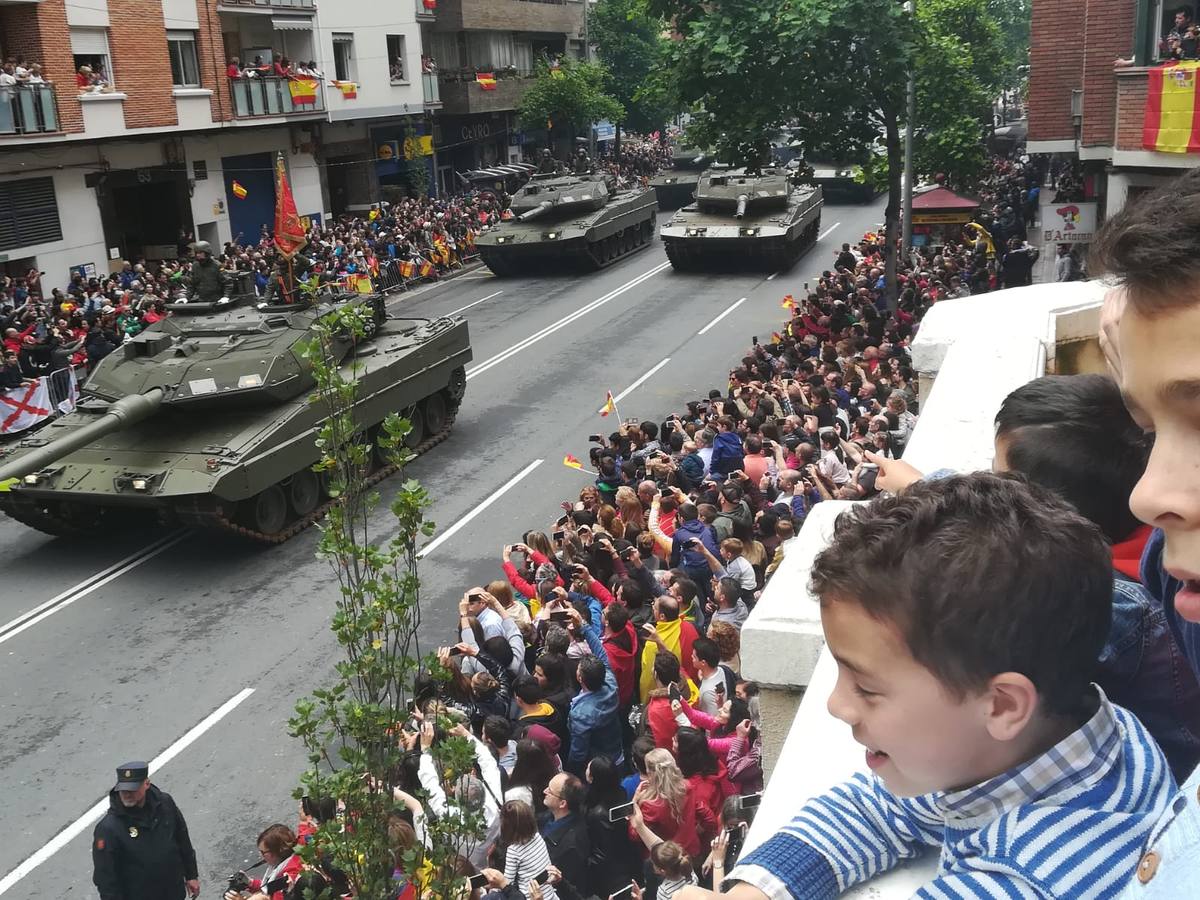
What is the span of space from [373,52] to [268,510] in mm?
24859

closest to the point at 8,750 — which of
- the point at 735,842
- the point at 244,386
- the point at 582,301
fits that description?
the point at 244,386

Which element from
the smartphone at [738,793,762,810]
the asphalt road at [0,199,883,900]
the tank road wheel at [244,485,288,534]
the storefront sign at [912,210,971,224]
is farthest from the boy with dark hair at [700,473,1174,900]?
the storefront sign at [912,210,971,224]

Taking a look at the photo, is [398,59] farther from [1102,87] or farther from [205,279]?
[1102,87]

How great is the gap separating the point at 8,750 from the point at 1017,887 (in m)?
9.38

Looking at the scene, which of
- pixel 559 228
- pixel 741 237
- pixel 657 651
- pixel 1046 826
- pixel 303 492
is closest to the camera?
pixel 1046 826

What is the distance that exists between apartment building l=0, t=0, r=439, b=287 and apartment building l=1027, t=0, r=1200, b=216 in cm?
1696

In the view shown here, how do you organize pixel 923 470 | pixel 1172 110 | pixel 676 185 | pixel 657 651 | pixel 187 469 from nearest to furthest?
pixel 923 470 → pixel 657 651 → pixel 187 469 → pixel 1172 110 → pixel 676 185

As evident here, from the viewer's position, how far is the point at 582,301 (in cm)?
2712

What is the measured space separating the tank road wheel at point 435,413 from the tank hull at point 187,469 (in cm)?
172

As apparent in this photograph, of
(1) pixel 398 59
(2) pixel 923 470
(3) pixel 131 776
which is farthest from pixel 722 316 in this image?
(2) pixel 923 470

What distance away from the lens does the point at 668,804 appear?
5.59 m

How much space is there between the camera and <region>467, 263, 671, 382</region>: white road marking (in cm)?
2195

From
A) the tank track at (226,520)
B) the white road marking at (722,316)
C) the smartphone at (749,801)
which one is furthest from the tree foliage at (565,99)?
the smartphone at (749,801)

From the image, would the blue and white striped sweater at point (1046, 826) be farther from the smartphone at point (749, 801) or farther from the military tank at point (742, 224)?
the military tank at point (742, 224)
